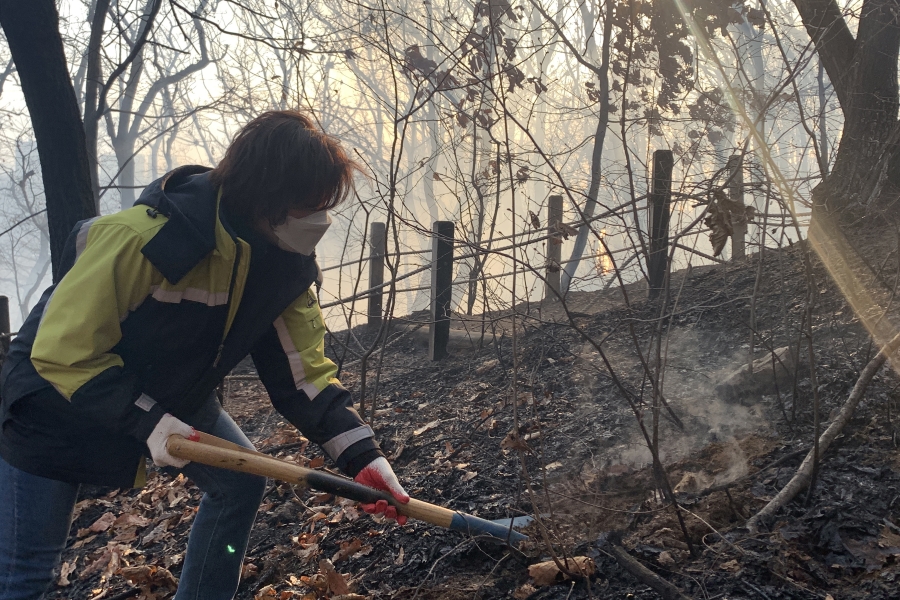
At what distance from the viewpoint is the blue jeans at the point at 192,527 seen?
74.7 inches

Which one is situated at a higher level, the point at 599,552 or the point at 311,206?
the point at 311,206

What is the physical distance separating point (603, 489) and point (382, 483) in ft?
4.37

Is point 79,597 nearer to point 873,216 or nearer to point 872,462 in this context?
point 872,462

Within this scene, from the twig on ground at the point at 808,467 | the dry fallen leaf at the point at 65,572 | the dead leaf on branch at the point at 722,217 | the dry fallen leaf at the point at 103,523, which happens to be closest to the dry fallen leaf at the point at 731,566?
the twig on ground at the point at 808,467

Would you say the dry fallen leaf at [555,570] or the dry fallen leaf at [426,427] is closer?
the dry fallen leaf at [555,570]

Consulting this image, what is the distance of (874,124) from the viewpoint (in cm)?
514

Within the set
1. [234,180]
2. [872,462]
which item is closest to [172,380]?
[234,180]

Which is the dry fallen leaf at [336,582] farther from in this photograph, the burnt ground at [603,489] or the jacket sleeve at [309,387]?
→ the jacket sleeve at [309,387]

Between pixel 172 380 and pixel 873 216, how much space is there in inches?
204

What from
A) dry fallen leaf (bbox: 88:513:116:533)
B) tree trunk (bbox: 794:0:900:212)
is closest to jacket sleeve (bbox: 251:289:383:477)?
dry fallen leaf (bbox: 88:513:116:533)

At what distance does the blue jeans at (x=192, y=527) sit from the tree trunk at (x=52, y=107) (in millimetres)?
2739

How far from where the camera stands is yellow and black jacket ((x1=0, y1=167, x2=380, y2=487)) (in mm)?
1795

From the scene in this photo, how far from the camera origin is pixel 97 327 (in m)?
1.79

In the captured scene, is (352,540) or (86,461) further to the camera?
(352,540)
